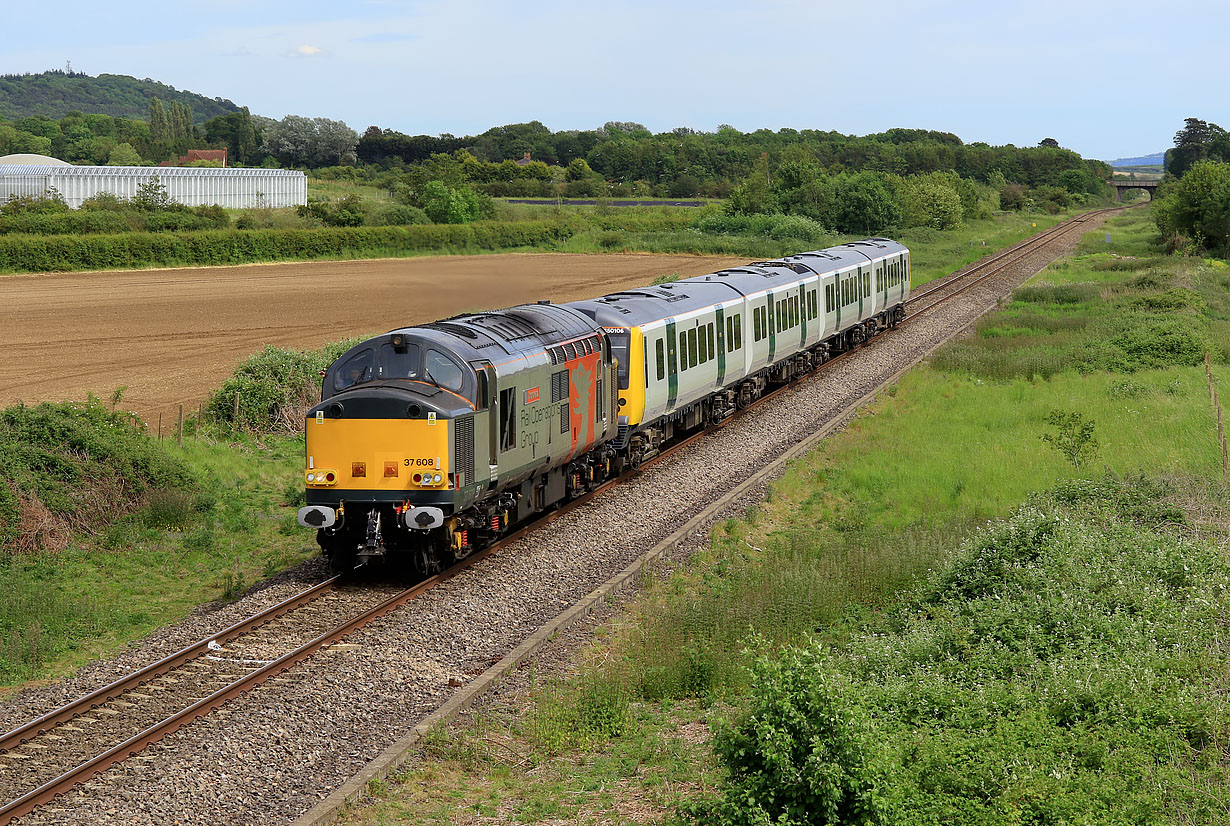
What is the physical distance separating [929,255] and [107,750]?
80.0m

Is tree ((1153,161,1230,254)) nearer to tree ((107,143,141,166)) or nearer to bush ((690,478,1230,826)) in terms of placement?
bush ((690,478,1230,826))

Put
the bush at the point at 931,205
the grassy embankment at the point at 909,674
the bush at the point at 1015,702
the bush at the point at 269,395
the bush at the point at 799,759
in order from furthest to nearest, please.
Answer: the bush at the point at 931,205, the bush at the point at 269,395, the grassy embankment at the point at 909,674, the bush at the point at 1015,702, the bush at the point at 799,759

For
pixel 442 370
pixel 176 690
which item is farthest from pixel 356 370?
pixel 176 690

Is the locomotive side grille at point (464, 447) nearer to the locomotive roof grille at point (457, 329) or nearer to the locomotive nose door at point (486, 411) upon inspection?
the locomotive nose door at point (486, 411)

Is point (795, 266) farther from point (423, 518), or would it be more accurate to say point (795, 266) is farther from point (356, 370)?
point (423, 518)

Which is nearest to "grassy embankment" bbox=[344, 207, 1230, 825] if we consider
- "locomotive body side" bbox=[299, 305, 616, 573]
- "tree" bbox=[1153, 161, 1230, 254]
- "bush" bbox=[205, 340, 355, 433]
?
"locomotive body side" bbox=[299, 305, 616, 573]

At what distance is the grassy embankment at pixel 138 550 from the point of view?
14.8m

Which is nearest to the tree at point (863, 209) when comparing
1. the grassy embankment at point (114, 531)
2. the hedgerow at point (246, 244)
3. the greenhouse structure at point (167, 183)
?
the hedgerow at point (246, 244)

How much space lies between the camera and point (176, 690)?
42.0ft

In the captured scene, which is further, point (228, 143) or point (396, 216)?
point (228, 143)

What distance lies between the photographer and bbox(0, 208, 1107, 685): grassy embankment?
14797 millimetres

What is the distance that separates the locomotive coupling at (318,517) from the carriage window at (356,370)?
1.87m

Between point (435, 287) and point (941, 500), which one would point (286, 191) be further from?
point (941, 500)

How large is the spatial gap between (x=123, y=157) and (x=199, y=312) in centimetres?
11670
